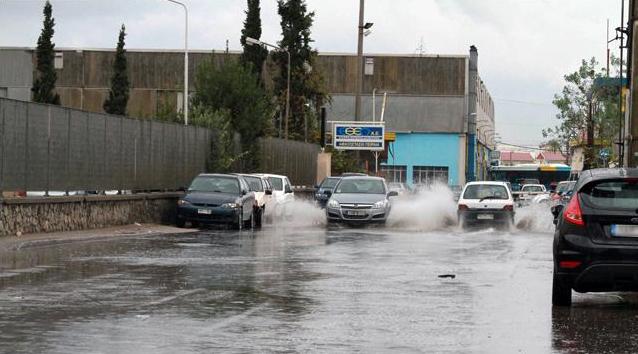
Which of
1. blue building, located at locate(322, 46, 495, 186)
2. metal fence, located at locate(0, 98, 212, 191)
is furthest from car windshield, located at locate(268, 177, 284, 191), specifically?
blue building, located at locate(322, 46, 495, 186)

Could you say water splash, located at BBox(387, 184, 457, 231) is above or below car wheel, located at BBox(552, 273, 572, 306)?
below

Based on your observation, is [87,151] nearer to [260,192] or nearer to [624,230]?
[260,192]

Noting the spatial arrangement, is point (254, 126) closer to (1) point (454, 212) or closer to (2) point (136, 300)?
(1) point (454, 212)

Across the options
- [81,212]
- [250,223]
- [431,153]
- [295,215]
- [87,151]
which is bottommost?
[295,215]

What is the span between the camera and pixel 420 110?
322ft

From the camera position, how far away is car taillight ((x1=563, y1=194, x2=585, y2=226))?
12727mm

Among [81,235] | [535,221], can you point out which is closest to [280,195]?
[535,221]

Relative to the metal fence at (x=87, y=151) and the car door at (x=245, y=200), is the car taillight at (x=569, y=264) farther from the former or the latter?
the car door at (x=245, y=200)

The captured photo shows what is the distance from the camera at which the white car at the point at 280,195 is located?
3984 centimetres

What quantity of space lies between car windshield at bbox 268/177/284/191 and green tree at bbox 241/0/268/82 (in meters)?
23.2

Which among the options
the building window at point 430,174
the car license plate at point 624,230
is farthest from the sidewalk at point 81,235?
the building window at point 430,174

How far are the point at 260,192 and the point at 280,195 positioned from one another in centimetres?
366

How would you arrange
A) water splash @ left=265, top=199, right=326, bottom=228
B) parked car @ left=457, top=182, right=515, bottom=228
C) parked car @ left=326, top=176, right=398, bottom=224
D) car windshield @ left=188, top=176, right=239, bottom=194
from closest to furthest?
car windshield @ left=188, top=176, right=239, bottom=194, parked car @ left=457, top=182, right=515, bottom=228, parked car @ left=326, top=176, right=398, bottom=224, water splash @ left=265, top=199, right=326, bottom=228

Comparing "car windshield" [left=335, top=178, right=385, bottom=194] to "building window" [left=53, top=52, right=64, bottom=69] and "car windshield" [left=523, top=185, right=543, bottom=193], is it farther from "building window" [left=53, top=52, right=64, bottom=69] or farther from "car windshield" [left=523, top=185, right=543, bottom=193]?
"building window" [left=53, top=52, right=64, bottom=69]
